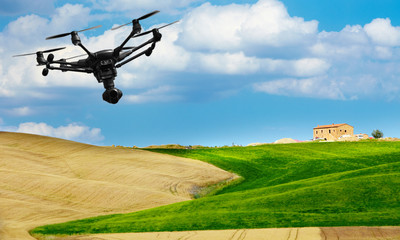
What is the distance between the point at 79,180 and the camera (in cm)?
5012

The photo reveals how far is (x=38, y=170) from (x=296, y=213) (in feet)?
104

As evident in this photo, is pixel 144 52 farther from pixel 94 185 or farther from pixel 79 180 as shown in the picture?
pixel 79 180

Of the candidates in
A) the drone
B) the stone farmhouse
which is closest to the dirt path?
the drone

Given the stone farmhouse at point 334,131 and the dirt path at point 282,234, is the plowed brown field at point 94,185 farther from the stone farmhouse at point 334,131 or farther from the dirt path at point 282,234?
the stone farmhouse at point 334,131

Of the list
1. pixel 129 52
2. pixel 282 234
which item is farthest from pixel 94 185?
pixel 282 234

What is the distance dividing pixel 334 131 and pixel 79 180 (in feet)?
357

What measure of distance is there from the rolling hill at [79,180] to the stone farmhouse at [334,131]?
88.8 m

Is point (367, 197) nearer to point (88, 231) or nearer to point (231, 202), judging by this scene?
point (231, 202)

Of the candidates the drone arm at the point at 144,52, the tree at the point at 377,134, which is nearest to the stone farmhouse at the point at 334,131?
the tree at the point at 377,134

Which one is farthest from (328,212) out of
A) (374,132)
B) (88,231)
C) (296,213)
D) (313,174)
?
(374,132)

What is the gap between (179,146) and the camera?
88625mm

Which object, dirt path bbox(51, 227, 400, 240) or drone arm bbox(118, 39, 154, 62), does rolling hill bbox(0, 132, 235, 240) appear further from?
drone arm bbox(118, 39, 154, 62)

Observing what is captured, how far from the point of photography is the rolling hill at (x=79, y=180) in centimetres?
4100

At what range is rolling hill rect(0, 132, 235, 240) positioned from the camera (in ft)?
135
